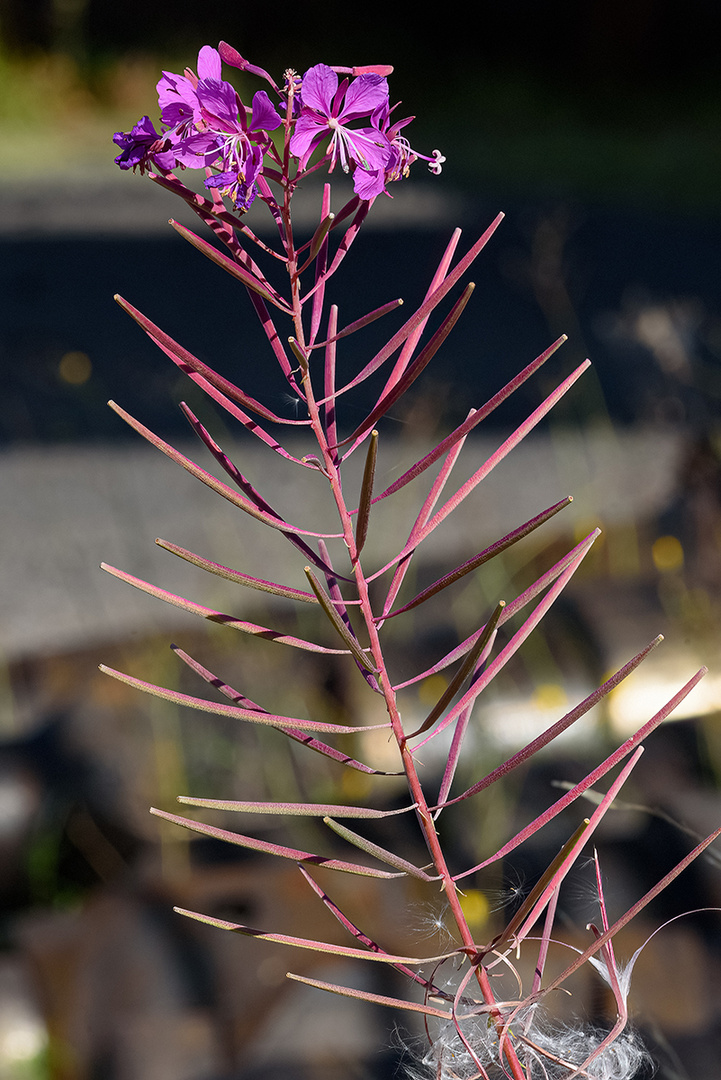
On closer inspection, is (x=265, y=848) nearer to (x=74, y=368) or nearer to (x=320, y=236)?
(x=320, y=236)

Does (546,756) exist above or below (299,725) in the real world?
below

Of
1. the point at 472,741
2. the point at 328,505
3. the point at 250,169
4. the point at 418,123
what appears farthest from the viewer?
the point at 418,123

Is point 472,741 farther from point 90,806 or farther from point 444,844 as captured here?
point 90,806

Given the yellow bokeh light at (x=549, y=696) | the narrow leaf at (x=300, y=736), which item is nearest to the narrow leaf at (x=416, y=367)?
the narrow leaf at (x=300, y=736)

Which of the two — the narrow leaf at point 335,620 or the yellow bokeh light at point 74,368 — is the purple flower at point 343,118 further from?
the yellow bokeh light at point 74,368

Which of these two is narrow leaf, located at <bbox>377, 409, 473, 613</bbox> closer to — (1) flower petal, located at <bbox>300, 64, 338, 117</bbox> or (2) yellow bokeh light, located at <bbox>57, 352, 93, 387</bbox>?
(1) flower petal, located at <bbox>300, 64, 338, 117</bbox>

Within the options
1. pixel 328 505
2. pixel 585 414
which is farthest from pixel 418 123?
pixel 328 505
